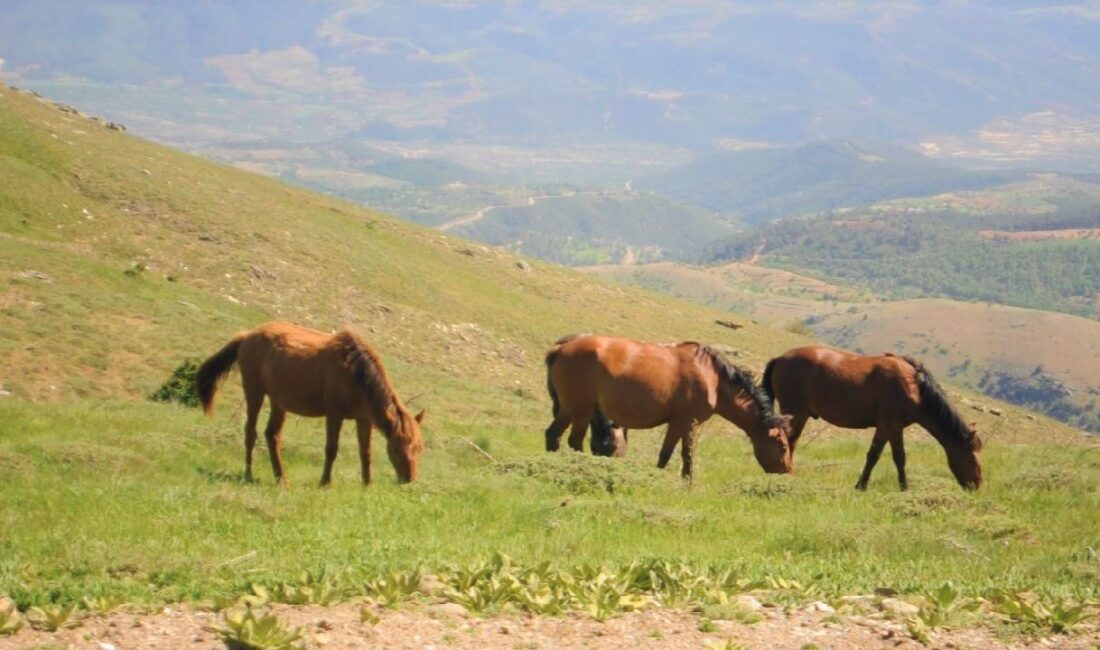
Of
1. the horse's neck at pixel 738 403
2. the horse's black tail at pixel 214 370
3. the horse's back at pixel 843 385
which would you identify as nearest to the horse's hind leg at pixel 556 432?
the horse's neck at pixel 738 403

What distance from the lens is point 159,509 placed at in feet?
38.8

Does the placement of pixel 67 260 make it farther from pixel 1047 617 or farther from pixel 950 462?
pixel 1047 617

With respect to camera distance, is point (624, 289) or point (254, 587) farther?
point (624, 289)

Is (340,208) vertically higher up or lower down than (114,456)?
higher up

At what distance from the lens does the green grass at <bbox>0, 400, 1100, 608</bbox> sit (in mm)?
9828

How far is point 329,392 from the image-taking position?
582 inches

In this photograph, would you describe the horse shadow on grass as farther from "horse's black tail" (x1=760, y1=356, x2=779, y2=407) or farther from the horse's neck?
"horse's black tail" (x1=760, y1=356, x2=779, y2=407)

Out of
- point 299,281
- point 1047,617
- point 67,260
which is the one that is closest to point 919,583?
point 1047,617

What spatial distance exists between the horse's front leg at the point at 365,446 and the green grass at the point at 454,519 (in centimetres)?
22

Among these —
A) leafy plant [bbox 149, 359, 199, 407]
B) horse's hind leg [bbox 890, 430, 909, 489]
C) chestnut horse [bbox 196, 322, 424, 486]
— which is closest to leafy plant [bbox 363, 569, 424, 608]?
chestnut horse [bbox 196, 322, 424, 486]

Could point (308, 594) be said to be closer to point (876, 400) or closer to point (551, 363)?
point (551, 363)

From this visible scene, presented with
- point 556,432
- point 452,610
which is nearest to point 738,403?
point 556,432

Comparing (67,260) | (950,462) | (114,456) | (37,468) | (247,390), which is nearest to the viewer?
(37,468)

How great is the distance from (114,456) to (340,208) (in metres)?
40.0
